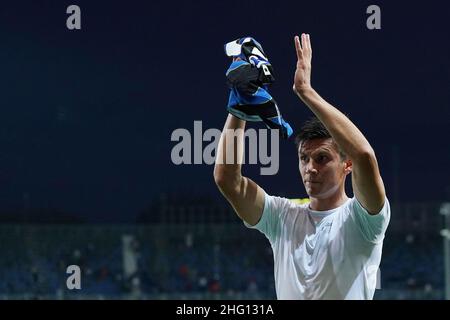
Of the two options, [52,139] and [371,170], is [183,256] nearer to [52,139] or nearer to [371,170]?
[52,139]

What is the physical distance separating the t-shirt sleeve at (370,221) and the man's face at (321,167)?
11 cm

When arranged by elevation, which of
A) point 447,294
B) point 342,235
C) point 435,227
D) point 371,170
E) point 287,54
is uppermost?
point 287,54

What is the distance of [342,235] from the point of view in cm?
257

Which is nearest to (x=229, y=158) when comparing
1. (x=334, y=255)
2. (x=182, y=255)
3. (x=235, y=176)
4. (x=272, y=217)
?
(x=235, y=176)

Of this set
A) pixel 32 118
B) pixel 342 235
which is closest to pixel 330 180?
pixel 342 235

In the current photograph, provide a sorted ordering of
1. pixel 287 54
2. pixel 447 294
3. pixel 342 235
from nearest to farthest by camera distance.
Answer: pixel 342 235, pixel 287 54, pixel 447 294

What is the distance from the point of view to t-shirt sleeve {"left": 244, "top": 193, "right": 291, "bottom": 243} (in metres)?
2.75

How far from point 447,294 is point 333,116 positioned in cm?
1228

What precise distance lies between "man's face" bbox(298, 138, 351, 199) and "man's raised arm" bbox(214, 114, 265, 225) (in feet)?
0.62

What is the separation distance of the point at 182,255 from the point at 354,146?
1292 centimetres

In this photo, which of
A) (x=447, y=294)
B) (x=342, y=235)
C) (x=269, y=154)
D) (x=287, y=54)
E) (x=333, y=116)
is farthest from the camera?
(x=447, y=294)

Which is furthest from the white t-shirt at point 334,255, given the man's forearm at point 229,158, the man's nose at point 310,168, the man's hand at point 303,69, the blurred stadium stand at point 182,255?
the blurred stadium stand at point 182,255

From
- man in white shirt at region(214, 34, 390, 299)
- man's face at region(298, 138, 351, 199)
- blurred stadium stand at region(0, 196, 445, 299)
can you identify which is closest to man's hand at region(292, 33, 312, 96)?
man in white shirt at region(214, 34, 390, 299)

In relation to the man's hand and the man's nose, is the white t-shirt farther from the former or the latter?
the man's hand
